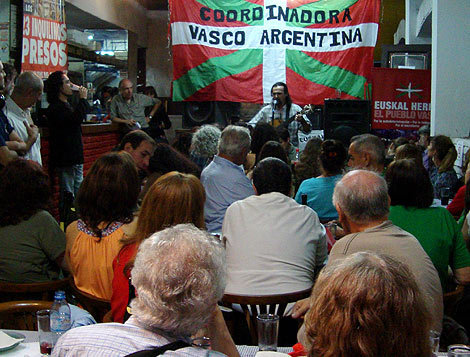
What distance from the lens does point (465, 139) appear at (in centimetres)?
677

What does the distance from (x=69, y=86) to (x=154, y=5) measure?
349 inches

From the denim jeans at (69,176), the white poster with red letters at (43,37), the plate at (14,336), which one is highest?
the white poster with red letters at (43,37)

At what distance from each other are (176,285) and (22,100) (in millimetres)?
4078

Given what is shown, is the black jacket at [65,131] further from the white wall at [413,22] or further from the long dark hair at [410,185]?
the white wall at [413,22]

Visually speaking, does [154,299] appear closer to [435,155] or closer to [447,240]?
[447,240]

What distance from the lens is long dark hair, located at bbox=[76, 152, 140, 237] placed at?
271 cm

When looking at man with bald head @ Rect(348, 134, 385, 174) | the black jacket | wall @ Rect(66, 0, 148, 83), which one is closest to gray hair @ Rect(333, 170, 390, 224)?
man with bald head @ Rect(348, 134, 385, 174)

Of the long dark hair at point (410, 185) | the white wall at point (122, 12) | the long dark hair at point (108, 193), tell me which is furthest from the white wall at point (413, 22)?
the long dark hair at point (108, 193)

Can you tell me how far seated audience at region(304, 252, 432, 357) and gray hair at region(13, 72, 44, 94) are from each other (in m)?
4.23

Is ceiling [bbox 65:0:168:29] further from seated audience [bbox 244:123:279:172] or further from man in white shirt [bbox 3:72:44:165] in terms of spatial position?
seated audience [bbox 244:123:279:172]

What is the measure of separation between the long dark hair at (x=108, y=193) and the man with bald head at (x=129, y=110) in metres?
6.01

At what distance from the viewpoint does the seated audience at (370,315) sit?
1.19 m

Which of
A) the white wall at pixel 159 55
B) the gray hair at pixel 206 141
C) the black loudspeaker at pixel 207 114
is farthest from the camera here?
the white wall at pixel 159 55

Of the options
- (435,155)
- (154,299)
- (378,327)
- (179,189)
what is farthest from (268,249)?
(435,155)
